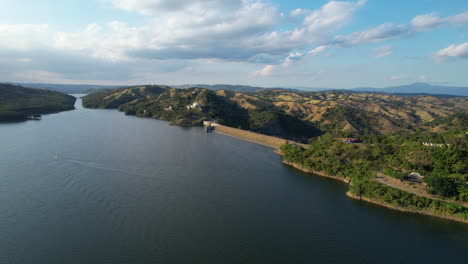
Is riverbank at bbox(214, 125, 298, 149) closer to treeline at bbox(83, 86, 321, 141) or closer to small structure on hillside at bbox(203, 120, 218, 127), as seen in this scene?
small structure on hillside at bbox(203, 120, 218, 127)

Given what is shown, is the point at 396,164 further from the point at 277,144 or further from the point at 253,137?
the point at 253,137

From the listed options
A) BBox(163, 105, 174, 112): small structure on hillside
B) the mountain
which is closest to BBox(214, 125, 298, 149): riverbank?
the mountain

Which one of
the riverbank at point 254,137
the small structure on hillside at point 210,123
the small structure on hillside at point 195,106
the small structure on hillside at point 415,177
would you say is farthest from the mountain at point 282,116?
the small structure on hillside at point 415,177

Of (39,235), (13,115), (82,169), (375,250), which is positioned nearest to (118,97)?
(13,115)

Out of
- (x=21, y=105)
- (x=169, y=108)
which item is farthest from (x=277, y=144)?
(x=21, y=105)

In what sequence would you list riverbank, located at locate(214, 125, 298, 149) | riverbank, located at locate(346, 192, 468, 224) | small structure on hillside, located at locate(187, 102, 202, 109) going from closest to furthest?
1. riverbank, located at locate(346, 192, 468, 224)
2. riverbank, located at locate(214, 125, 298, 149)
3. small structure on hillside, located at locate(187, 102, 202, 109)

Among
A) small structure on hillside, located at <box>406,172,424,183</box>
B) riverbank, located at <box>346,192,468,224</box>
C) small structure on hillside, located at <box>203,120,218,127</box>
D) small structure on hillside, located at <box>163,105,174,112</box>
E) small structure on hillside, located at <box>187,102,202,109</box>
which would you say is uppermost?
small structure on hillside, located at <box>187,102,202,109</box>
